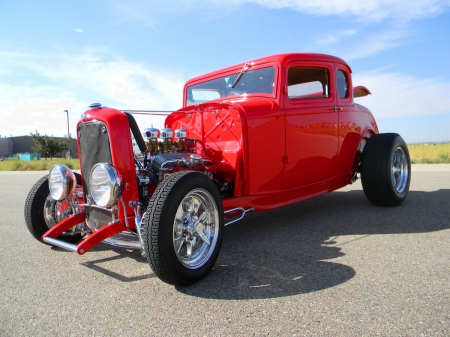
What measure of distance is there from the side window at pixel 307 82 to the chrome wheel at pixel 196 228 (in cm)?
178

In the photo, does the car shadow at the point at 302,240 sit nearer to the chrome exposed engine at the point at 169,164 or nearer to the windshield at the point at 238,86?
the chrome exposed engine at the point at 169,164

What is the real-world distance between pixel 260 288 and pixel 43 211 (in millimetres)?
2260

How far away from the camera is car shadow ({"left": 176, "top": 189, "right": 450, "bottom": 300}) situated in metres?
2.54

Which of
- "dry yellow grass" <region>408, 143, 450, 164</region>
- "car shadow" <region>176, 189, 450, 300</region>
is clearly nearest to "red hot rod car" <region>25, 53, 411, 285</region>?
"car shadow" <region>176, 189, 450, 300</region>

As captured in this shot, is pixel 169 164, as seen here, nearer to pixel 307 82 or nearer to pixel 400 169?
pixel 307 82

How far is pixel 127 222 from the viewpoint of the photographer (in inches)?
113

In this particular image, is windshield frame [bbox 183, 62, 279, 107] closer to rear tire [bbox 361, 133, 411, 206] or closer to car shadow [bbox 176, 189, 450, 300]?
car shadow [bbox 176, 189, 450, 300]

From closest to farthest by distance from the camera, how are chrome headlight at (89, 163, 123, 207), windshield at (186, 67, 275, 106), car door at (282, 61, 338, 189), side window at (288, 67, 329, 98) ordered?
chrome headlight at (89, 163, 123, 207) < car door at (282, 61, 338, 189) < windshield at (186, 67, 275, 106) < side window at (288, 67, 329, 98)

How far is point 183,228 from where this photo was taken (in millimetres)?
2762

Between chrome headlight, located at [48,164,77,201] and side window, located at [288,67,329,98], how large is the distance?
2.37 metres

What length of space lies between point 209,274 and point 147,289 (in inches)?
19.0

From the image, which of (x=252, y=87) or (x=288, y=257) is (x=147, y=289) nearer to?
(x=288, y=257)

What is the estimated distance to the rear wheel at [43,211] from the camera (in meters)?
3.46

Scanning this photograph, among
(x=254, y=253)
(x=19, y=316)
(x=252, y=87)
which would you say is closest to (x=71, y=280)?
(x=19, y=316)
